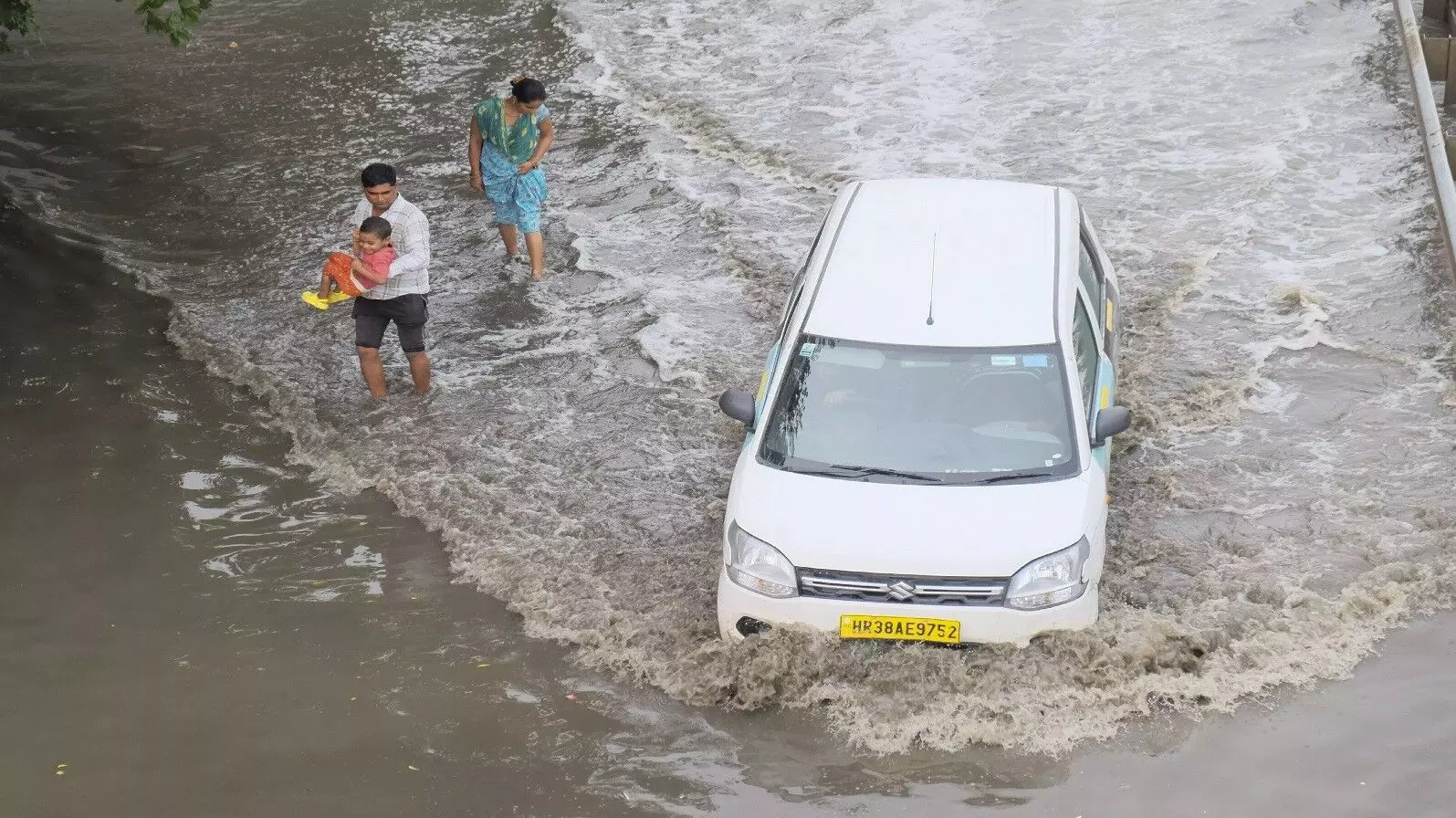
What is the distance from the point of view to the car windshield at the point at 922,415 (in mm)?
6734

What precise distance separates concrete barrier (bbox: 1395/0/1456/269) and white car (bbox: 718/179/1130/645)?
12.7 feet

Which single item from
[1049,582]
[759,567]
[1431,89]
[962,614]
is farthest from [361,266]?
[1431,89]

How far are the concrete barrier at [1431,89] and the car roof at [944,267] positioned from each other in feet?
12.2

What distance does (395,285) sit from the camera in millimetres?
9312

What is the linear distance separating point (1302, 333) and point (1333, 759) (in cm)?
527

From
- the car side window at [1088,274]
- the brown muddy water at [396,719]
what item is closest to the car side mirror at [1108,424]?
the car side window at [1088,274]

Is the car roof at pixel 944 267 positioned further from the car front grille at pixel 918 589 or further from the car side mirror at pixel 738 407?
the car front grille at pixel 918 589

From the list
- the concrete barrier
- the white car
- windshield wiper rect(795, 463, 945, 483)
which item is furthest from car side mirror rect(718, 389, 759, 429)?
the concrete barrier

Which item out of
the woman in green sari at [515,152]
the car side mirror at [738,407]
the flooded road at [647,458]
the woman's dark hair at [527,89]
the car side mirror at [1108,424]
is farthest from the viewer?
the woman in green sari at [515,152]

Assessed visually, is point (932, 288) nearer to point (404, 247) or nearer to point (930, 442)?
point (930, 442)

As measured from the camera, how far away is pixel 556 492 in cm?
882

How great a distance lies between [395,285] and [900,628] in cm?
457

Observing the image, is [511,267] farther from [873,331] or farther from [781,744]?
[781,744]

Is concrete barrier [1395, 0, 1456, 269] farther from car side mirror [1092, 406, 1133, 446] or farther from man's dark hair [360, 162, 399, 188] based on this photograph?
man's dark hair [360, 162, 399, 188]
